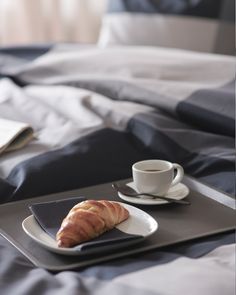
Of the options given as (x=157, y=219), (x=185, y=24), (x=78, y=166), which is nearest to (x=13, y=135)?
(x=78, y=166)

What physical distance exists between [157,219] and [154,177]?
73mm

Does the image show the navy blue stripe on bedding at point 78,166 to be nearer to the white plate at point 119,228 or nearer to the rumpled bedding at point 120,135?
the rumpled bedding at point 120,135

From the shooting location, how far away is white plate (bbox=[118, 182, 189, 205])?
102 centimetres

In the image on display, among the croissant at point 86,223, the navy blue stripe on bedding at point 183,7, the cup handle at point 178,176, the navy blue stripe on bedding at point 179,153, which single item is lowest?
the navy blue stripe on bedding at point 179,153

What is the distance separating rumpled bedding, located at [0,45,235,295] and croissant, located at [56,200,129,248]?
1.7 inches

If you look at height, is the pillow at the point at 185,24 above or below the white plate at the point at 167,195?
above

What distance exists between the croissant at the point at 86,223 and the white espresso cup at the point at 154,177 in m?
0.14

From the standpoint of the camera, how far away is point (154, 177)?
40.2 inches

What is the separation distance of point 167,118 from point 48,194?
0.39 meters

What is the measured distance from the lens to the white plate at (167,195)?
102cm

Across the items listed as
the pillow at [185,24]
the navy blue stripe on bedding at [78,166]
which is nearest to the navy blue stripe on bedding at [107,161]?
the navy blue stripe on bedding at [78,166]

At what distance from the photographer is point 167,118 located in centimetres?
140

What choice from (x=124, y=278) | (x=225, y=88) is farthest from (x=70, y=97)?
(x=124, y=278)

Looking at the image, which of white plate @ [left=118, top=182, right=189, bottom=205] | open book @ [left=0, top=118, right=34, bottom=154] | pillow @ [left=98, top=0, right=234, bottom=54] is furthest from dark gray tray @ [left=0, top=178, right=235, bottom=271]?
pillow @ [left=98, top=0, right=234, bottom=54]
